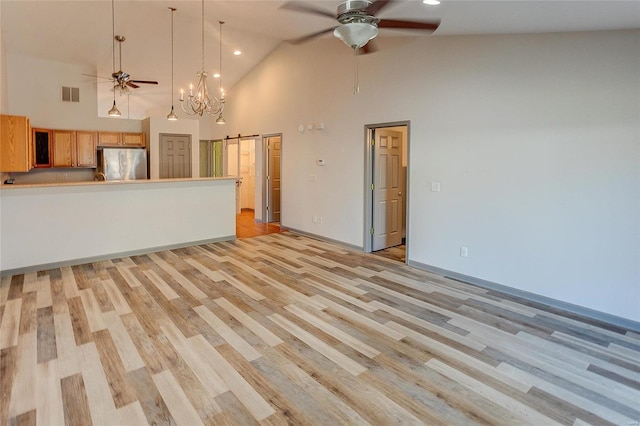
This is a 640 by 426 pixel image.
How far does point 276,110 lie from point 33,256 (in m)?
4.85

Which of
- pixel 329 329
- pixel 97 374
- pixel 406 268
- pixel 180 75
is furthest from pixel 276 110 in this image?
pixel 97 374

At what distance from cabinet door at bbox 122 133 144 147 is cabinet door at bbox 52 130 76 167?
982 millimetres

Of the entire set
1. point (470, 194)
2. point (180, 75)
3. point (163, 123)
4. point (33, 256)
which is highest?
point (180, 75)

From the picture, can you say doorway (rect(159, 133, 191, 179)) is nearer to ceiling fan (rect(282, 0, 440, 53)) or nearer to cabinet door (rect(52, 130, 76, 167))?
cabinet door (rect(52, 130, 76, 167))

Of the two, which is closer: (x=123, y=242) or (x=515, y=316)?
(x=515, y=316)

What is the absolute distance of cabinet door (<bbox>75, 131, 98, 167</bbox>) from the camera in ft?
24.9

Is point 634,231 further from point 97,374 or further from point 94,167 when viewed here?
point 94,167

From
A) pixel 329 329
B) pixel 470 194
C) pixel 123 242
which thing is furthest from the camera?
pixel 123 242

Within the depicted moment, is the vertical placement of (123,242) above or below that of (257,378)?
above

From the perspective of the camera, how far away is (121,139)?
8141 millimetres

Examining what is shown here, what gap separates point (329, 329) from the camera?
3.12 metres

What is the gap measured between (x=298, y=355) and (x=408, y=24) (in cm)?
255

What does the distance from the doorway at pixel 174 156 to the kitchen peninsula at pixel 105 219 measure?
282 centimetres

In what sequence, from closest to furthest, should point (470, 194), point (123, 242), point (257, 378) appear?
1. point (257, 378)
2. point (470, 194)
3. point (123, 242)
